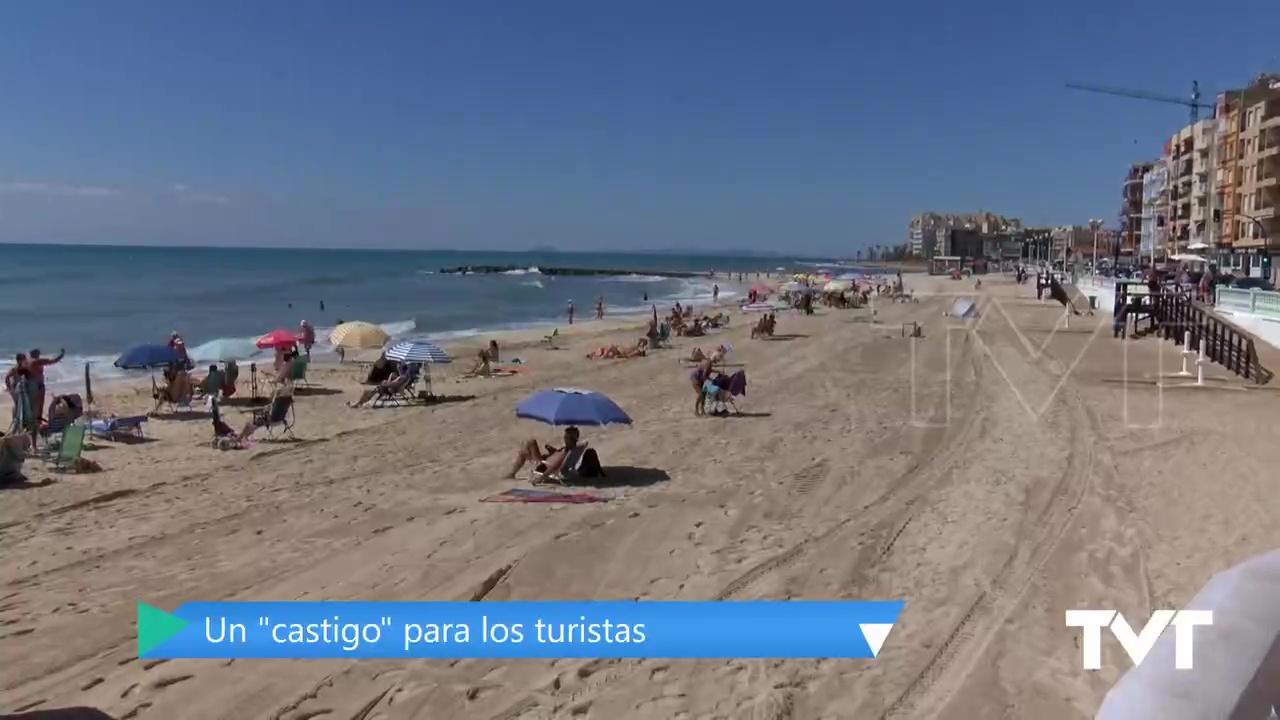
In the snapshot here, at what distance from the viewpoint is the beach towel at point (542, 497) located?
9.01m

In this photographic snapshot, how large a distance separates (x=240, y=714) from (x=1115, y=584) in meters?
5.79

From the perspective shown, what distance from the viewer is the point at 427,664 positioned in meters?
5.45

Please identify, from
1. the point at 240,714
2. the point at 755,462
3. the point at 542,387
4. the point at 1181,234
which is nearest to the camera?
the point at 240,714

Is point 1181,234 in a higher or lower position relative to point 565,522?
higher

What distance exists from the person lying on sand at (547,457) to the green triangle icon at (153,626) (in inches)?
165

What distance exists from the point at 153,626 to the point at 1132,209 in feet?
386

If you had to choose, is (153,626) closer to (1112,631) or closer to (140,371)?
(1112,631)

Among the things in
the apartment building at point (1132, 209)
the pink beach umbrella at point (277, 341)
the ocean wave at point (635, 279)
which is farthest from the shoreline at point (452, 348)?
the apartment building at point (1132, 209)

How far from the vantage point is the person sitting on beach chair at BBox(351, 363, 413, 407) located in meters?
15.7

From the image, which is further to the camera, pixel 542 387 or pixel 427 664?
pixel 542 387

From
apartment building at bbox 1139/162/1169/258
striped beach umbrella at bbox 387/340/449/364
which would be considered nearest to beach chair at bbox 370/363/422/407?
striped beach umbrella at bbox 387/340/449/364

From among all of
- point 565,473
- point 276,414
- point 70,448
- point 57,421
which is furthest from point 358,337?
point 565,473

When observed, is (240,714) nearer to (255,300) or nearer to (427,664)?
(427,664)

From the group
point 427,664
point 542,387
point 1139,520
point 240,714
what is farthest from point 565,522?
point 542,387
